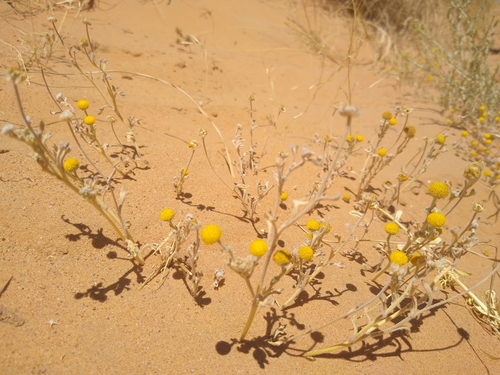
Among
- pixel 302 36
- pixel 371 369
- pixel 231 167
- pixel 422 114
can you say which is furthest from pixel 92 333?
pixel 302 36

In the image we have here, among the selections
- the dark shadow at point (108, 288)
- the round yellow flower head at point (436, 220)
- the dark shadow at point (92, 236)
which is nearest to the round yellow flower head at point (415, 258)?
the round yellow flower head at point (436, 220)

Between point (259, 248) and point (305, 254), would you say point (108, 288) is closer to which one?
point (259, 248)

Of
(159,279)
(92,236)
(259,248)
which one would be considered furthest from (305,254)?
(92,236)

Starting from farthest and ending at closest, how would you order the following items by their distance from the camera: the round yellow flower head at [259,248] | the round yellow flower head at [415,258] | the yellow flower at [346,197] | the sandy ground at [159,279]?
the yellow flower at [346,197]
the round yellow flower head at [415,258]
the sandy ground at [159,279]
the round yellow flower head at [259,248]

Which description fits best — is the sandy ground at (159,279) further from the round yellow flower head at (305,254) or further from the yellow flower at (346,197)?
the round yellow flower head at (305,254)

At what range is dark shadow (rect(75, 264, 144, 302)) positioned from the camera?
5.23ft

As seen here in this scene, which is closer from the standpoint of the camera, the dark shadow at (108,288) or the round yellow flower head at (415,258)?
the dark shadow at (108,288)

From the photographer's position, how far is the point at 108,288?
1.65m

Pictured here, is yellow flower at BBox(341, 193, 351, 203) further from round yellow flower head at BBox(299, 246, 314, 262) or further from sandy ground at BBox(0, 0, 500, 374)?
round yellow flower head at BBox(299, 246, 314, 262)

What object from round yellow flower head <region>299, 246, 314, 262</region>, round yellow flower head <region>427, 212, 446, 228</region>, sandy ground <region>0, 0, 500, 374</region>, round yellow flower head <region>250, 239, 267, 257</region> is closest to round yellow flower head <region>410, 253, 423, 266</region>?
round yellow flower head <region>427, 212, 446, 228</region>

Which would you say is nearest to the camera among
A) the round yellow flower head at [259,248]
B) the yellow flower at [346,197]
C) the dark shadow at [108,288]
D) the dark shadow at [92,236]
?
the round yellow flower head at [259,248]

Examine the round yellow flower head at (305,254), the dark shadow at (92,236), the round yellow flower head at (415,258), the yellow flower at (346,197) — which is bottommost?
the dark shadow at (92,236)

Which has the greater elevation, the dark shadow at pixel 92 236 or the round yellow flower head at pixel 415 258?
the round yellow flower head at pixel 415 258

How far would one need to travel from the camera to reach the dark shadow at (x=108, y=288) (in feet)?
5.23
